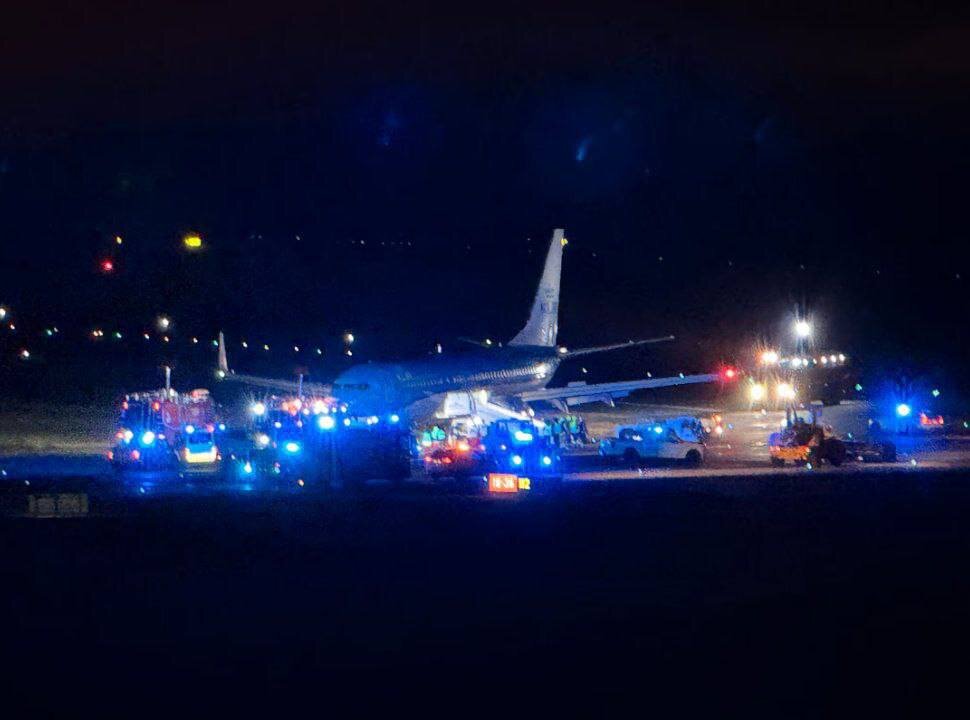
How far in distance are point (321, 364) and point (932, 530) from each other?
202ft

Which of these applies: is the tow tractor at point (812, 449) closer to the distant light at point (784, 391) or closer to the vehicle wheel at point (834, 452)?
the vehicle wheel at point (834, 452)

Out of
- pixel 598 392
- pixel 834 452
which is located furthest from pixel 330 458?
pixel 598 392

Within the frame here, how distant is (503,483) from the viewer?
31.1 meters

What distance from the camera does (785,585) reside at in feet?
48.4

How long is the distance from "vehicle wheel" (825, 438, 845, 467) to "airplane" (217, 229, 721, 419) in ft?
67.7

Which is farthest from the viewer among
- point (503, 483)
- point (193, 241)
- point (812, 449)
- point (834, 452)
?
point (834, 452)

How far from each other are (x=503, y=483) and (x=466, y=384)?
94.0 ft

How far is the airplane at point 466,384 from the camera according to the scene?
2199 inches

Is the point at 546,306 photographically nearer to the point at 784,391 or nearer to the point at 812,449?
the point at 784,391

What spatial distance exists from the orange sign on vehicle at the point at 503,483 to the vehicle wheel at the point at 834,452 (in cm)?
1294

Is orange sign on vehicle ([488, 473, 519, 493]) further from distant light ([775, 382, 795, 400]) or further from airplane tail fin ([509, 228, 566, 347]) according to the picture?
airplane tail fin ([509, 228, 566, 347])

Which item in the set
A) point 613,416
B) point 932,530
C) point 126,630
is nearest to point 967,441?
point 613,416

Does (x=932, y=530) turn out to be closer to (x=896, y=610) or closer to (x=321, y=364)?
(x=896, y=610)

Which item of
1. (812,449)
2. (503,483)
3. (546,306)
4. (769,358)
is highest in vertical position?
(546,306)
